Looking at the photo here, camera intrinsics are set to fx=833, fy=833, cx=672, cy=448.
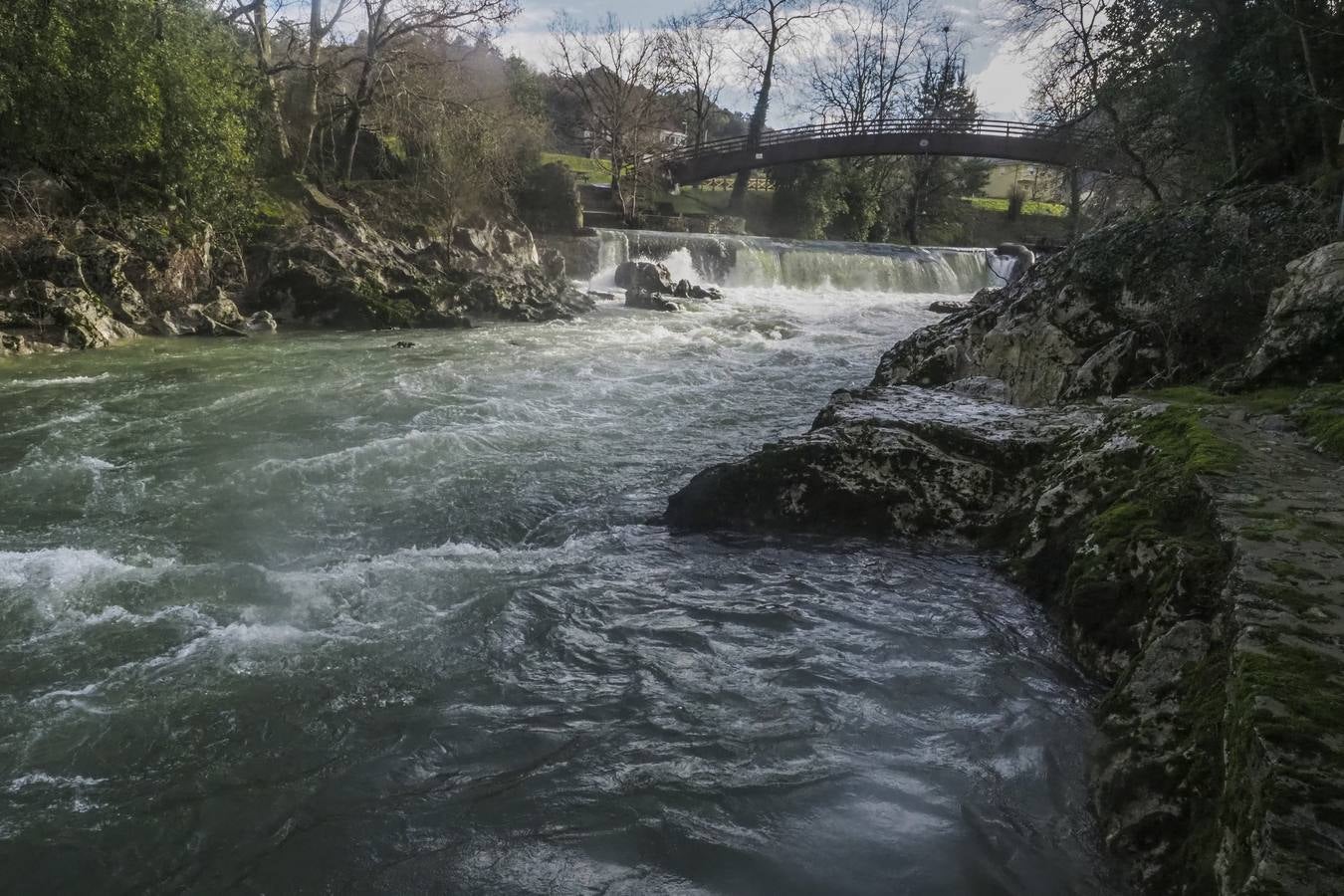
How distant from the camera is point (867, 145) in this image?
35.7 meters

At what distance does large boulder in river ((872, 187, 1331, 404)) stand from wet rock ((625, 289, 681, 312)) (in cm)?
1310

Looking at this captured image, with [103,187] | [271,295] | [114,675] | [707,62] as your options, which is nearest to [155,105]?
[103,187]

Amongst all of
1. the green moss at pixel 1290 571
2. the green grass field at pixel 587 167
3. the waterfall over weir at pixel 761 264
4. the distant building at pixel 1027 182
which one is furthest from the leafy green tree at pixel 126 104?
the distant building at pixel 1027 182

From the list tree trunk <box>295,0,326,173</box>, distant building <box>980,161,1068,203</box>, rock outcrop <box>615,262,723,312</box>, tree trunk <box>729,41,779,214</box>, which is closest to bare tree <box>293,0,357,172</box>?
tree trunk <box>295,0,326,173</box>

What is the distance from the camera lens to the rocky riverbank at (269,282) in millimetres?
14172

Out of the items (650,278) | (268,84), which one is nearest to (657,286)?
(650,278)

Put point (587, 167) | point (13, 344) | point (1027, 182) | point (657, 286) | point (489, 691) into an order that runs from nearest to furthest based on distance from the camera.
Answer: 1. point (489, 691)
2. point (13, 344)
3. point (657, 286)
4. point (587, 167)
5. point (1027, 182)

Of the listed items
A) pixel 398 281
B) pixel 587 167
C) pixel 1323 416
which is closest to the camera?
pixel 1323 416

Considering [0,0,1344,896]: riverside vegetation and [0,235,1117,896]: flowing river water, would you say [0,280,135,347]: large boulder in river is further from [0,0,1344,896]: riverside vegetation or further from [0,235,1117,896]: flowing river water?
[0,235,1117,896]: flowing river water

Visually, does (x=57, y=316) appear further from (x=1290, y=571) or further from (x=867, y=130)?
(x=867, y=130)

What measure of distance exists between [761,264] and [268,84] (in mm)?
15690

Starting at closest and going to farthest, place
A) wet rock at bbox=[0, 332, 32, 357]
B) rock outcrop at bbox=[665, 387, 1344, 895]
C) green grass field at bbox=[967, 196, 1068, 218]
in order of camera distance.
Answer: rock outcrop at bbox=[665, 387, 1344, 895], wet rock at bbox=[0, 332, 32, 357], green grass field at bbox=[967, 196, 1068, 218]

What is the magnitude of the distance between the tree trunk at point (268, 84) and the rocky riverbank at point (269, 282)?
1787 mm

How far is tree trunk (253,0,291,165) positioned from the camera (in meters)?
A: 22.0
